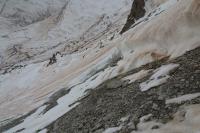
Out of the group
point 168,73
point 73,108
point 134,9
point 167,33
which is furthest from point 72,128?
point 134,9

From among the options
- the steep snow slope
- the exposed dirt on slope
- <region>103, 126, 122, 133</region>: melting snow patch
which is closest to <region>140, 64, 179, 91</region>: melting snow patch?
the exposed dirt on slope

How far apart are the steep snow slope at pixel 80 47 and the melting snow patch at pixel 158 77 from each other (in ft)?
3.06

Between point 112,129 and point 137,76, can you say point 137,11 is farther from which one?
point 112,129

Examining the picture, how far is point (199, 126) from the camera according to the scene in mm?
6602

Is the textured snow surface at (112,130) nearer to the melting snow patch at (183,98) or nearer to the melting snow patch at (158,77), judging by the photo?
the melting snow patch at (183,98)

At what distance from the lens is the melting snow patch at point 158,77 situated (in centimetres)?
905

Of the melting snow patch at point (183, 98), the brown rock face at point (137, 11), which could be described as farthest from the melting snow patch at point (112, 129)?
the brown rock face at point (137, 11)

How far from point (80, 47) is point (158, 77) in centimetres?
2874

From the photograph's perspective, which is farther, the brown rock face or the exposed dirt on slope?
the brown rock face

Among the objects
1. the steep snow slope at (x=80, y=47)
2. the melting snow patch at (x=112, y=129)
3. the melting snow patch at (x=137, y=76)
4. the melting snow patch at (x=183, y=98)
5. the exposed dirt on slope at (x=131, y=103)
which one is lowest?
the melting snow patch at (x=183, y=98)

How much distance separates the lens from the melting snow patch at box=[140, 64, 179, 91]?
9047mm

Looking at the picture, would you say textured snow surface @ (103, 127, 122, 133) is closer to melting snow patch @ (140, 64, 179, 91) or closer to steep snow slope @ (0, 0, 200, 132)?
melting snow patch @ (140, 64, 179, 91)

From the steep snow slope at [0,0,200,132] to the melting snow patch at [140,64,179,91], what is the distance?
93 centimetres

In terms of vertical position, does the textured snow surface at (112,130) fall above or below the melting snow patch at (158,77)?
below
